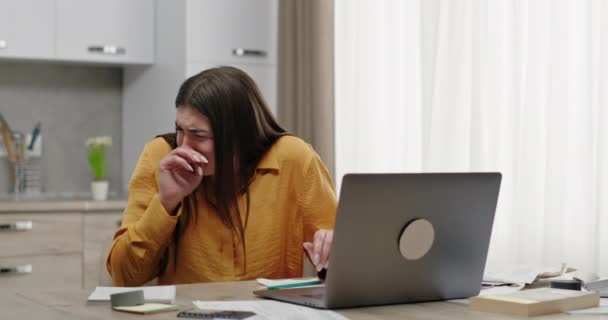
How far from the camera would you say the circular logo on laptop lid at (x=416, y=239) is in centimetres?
154

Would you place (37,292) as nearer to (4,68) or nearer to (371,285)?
(371,285)

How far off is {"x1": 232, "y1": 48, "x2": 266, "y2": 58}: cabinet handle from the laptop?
249 centimetres

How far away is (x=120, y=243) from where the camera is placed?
2051 mm

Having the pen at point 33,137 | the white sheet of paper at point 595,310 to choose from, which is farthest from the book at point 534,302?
the pen at point 33,137

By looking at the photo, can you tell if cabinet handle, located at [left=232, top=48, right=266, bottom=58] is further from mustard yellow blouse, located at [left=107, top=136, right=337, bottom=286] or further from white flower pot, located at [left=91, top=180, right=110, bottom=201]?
→ mustard yellow blouse, located at [left=107, top=136, right=337, bottom=286]

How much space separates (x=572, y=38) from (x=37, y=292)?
1.78 meters

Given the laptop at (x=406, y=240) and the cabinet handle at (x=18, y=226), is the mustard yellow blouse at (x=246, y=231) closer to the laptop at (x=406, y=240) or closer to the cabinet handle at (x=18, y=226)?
the laptop at (x=406, y=240)

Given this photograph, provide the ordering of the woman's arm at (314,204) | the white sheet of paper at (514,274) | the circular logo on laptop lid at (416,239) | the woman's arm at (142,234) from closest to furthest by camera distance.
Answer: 1. the circular logo on laptop lid at (416,239)
2. the white sheet of paper at (514,274)
3. the woman's arm at (142,234)
4. the woman's arm at (314,204)

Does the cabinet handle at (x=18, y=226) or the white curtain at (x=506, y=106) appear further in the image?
the cabinet handle at (x=18, y=226)

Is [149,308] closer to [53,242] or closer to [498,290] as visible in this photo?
[498,290]

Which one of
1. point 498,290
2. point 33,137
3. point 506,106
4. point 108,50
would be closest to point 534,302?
point 498,290

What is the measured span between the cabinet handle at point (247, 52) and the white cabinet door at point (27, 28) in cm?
78

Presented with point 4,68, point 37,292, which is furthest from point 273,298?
point 4,68

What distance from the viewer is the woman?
209 centimetres
